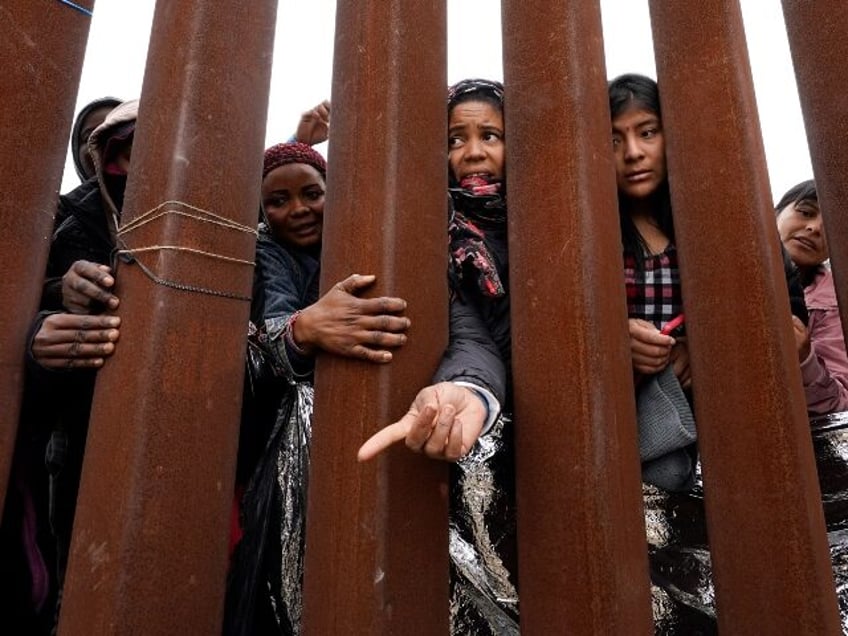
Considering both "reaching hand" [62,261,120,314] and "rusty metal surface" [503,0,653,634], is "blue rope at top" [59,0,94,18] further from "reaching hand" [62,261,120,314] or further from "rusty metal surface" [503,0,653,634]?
"rusty metal surface" [503,0,653,634]

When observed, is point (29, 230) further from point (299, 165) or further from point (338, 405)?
point (299, 165)

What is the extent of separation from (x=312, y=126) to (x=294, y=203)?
A: 728 mm

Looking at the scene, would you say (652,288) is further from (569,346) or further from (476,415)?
(476,415)

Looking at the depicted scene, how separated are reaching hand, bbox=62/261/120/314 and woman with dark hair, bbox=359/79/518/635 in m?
0.66

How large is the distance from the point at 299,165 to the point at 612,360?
1460 millimetres

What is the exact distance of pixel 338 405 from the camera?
121 centimetres

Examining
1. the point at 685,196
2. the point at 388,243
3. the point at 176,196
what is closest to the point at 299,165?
the point at 176,196

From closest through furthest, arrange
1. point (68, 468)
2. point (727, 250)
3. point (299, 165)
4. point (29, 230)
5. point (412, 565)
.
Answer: point (412, 565) → point (727, 250) → point (29, 230) → point (68, 468) → point (299, 165)

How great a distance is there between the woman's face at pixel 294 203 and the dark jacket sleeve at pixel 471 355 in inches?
33.8

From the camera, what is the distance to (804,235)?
8.78 feet

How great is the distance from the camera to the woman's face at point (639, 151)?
1.71m

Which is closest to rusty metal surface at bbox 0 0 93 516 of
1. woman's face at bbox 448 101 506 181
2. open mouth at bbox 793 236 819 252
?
woman's face at bbox 448 101 506 181

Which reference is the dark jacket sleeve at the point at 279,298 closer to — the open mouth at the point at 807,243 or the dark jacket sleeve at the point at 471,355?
the dark jacket sleeve at the point at 471,355

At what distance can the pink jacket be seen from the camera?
68.8 inches
